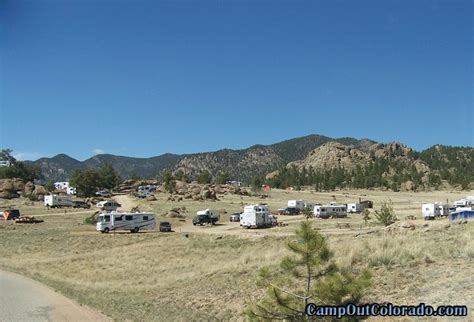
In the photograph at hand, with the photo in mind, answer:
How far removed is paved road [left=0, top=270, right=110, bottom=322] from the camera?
16469 mm

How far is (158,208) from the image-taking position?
292 feet

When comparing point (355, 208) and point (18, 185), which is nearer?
point (355, 208)

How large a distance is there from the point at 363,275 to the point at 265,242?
2686 cm

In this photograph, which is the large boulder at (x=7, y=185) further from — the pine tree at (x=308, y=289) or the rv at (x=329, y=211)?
the pine tree at (x=308, y=289)

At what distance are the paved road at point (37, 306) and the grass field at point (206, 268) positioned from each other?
881 millimetres

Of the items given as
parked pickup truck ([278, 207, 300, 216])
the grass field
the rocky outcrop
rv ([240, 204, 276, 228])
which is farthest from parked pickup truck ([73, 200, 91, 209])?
the grass field

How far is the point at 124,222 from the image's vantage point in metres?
56.2

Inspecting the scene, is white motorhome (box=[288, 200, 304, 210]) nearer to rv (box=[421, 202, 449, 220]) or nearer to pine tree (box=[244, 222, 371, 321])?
rv (box=[421, 202, 449, 220])

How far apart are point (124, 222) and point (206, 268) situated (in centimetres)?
3140

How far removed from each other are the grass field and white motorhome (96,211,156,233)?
24.1ft

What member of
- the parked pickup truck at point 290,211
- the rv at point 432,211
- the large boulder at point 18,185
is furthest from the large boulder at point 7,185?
the rv at point 432,211

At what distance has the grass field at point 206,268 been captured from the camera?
580 inches

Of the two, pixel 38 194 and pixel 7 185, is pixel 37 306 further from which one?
pixel 7 185

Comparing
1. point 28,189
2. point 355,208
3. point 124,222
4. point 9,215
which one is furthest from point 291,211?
point 28,189
